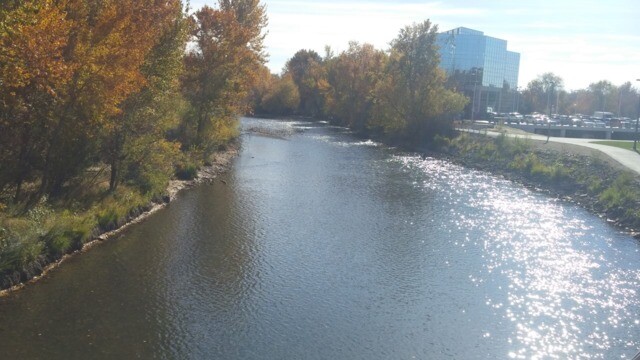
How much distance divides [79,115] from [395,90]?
50.5m

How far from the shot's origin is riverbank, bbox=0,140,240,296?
16.7 meters

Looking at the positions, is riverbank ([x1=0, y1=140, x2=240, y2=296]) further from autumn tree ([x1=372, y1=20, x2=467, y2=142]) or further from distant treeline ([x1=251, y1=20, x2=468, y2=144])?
autumn tree ([x1=372, y1=20, x2=467, y2=142])

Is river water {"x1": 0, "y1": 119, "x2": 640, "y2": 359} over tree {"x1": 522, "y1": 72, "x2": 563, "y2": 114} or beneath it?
beneath

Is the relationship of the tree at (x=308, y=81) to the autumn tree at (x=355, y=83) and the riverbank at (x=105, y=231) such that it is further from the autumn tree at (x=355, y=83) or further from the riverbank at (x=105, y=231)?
the riverbank at (x=105, y=231)

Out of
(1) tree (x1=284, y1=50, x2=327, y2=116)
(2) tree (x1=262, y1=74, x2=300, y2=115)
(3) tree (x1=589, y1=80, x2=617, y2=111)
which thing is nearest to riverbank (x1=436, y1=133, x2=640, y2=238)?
(1) tree (x1=284, y1=50, x2=327, y2=116)

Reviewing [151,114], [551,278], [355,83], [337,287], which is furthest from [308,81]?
[337,287]

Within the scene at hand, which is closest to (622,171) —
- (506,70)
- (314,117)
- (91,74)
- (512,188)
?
(512,188)

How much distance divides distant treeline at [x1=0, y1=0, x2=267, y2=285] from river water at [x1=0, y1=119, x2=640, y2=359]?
1.70 metres

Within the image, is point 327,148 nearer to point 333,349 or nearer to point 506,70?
point 333,349

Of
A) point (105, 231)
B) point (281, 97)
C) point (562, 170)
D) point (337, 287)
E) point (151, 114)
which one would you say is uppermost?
point (281, 97)

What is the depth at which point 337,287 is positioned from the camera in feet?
61.9

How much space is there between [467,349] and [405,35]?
57.1 meters

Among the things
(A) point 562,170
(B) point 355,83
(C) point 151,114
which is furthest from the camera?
(B) point 355,83

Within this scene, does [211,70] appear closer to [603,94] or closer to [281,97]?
[281,97]
